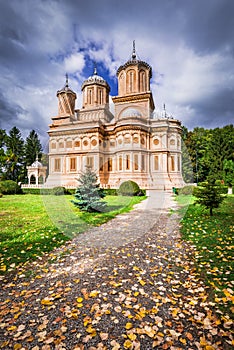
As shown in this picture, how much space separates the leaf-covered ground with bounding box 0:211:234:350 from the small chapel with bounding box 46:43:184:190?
65.9 feet

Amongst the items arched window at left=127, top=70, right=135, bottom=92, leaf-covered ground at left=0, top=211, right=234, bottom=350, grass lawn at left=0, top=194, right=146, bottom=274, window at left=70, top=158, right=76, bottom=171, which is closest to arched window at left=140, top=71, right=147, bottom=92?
arched window at left=127, top=70, right=135, bottom=92

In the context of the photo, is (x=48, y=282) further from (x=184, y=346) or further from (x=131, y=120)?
(x=131, y=120)

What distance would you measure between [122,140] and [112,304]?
24973 mm

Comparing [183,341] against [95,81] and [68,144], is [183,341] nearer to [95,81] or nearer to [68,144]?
[68,144]

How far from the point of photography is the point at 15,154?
4272 centimetres

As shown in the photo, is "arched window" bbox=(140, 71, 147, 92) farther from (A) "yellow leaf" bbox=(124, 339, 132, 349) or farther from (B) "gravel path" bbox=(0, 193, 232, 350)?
(A) "yellow leaf" bbox=(124, 339, 132, 349)

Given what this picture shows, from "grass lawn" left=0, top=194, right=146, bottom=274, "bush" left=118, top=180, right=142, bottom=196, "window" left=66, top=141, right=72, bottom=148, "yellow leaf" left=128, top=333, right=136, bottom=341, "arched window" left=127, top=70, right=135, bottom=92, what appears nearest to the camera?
"yellow leaf" left=128, top=333, right=136, bottom=341

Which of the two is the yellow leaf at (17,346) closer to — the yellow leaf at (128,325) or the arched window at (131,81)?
the yellow leaf at (128,325)

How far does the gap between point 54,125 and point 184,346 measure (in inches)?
1382

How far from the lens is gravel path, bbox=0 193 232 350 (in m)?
2.17

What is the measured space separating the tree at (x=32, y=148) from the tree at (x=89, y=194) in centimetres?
3754

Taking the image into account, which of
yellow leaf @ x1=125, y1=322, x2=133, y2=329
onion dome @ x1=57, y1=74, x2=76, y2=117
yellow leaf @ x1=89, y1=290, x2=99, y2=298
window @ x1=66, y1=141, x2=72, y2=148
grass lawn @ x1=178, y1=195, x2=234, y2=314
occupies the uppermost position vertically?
onion dome @ x1=57, y1=74, x2=76, y2=117

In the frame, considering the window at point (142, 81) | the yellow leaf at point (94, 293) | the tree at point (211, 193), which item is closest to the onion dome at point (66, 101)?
the window at point (142, 81)

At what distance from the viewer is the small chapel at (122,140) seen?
26.4m
